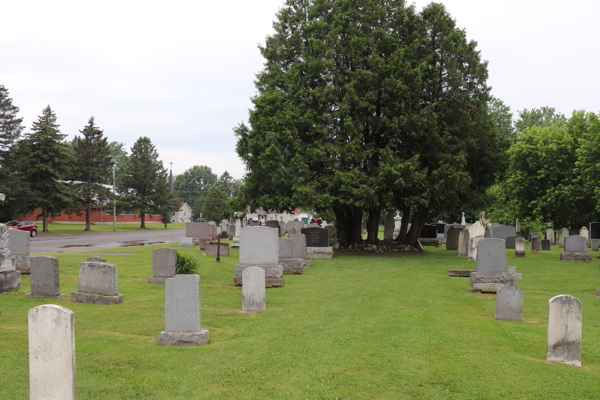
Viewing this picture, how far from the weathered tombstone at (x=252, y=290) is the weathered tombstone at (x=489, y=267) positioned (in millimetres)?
7044

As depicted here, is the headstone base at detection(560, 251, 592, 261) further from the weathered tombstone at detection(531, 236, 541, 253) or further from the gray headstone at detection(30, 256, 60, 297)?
the gray headstone at detection(30, 256, 60, 297)

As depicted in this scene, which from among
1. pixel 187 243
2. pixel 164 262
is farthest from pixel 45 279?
pixel 187 243

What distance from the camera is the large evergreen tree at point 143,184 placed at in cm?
7169

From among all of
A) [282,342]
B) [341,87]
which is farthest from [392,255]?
[282,342]

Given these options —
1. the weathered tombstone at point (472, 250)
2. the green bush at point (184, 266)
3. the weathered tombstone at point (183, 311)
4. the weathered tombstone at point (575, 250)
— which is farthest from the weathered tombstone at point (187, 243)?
the weathered tombstone at point (183, 311)

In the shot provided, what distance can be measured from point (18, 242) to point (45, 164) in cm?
3575

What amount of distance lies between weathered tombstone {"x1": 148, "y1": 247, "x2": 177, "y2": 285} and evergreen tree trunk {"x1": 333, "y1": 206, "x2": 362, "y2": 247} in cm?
1588

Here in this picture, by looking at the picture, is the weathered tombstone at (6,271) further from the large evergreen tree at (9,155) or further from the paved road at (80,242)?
the large evergreen tree at (9,155)

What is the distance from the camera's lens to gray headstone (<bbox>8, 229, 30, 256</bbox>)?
55.6ft

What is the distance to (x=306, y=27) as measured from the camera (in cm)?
2973

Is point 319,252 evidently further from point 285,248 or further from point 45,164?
point 45,164

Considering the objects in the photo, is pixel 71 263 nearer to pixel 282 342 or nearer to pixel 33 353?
pixel 282 342

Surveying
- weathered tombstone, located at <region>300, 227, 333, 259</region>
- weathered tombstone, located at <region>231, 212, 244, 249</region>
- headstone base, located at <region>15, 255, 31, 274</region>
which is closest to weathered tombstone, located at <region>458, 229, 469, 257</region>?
weathered tombstone, located at <region>300, 227, 333, 259</region>

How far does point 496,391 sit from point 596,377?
1.86 meters
